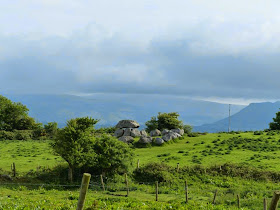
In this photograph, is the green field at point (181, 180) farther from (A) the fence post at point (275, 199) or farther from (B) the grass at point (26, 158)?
(A) the fence post at point (275, 199)

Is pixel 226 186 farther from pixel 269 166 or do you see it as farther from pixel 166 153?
pixel 166 153

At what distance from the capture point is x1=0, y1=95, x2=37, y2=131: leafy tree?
108125 mm

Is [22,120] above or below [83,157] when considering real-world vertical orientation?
above

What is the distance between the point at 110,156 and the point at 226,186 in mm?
17540

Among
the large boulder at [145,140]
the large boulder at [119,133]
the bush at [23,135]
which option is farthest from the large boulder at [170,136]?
the bush at [23,135]

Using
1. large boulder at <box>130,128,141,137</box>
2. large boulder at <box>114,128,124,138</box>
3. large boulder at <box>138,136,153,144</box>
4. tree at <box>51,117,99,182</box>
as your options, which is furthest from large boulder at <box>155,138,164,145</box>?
tree at <box>51,117,99,182</box>

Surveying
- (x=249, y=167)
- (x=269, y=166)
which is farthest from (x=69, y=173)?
(x=269, y=166)

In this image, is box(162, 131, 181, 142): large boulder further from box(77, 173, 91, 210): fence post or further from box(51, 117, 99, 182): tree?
box(77, 173, 91, 210): fence post

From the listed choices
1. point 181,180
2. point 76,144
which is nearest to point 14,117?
point 76,144

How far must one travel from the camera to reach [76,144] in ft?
138

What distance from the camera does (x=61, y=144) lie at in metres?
42.3

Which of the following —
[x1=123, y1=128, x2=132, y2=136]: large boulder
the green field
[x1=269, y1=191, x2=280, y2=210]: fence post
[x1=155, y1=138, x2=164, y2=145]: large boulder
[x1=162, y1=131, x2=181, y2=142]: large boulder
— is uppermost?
[x1=123, y1=128, x2=132, y2=136]: large boulder

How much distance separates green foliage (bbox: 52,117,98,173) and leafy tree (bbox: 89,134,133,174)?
3.90 feet

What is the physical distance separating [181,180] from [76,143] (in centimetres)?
1653
